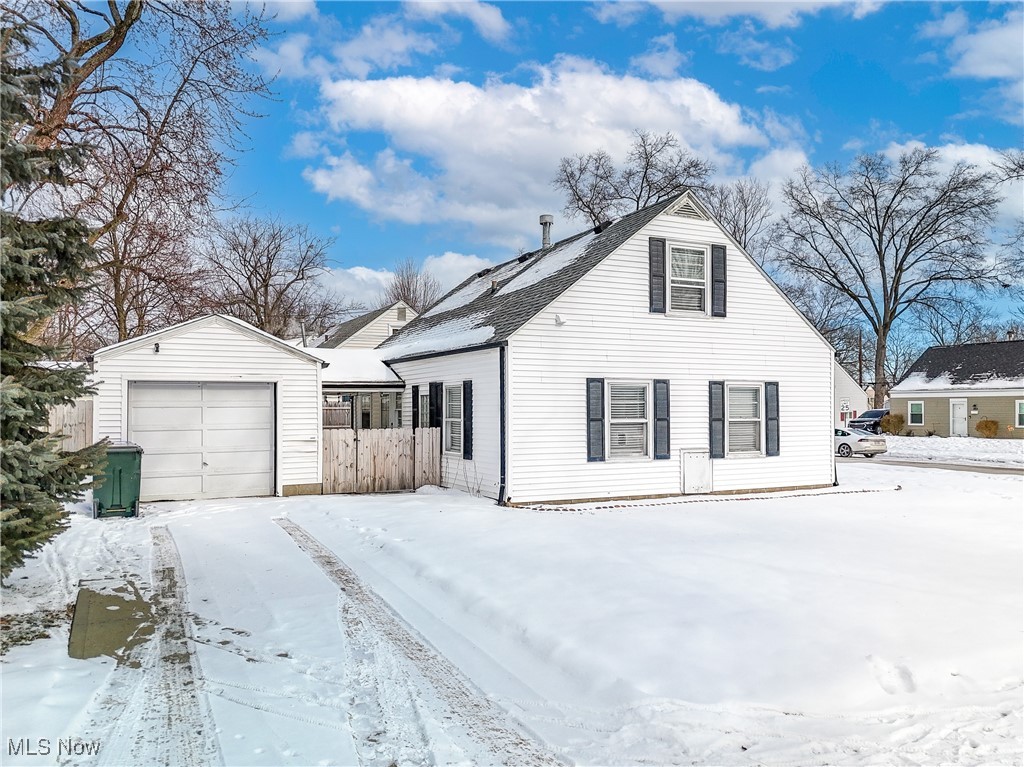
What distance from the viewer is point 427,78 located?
1259 cm

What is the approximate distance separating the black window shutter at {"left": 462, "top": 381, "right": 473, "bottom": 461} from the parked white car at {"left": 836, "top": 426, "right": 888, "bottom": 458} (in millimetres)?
21731

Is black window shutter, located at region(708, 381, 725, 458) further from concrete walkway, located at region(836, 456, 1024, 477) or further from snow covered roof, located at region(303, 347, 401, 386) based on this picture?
concrete walkway, located at region(836, 456, 1024, 477)

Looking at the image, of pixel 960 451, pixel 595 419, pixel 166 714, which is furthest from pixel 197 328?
pixel 960 451

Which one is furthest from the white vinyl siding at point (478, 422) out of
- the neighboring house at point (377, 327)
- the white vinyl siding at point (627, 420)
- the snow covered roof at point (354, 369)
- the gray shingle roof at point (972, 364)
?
Result: the gray shingle roof at point (972, 364)

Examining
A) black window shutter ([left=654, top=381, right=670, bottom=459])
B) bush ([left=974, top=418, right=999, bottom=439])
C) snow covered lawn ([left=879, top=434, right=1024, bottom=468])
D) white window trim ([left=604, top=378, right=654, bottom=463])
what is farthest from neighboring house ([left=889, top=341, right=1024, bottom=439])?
white window trim ([left=604, top=378, right=654, bottom=463])

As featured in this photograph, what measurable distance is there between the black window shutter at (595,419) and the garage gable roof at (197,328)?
547 cm

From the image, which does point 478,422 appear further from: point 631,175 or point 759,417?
point 631,175

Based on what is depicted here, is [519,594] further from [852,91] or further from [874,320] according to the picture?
[874,320]

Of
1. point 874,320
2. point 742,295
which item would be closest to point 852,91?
point 742,295

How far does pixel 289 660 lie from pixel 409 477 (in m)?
10.1

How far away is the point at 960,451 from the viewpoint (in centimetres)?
2911

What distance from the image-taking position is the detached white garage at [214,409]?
41.8 feet

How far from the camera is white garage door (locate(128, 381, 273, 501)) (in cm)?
1300

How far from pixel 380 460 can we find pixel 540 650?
9.97m
